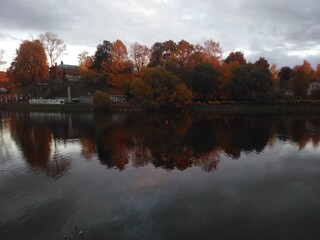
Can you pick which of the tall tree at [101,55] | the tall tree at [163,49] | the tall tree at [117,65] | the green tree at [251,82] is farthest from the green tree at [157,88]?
the tall tree at [101,55]

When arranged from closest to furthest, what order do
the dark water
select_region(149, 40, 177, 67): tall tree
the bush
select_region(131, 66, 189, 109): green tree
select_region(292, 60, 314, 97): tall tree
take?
1. the dark water
2. select_region(131, 66, 189, 109): green tree
3. the bush
4. select_region(292, 60, 314, 97): tall tree
5. select_region(149, 40, 177, 67): tall tree

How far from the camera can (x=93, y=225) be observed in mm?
14492

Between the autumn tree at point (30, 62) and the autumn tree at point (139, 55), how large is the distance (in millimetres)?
30720

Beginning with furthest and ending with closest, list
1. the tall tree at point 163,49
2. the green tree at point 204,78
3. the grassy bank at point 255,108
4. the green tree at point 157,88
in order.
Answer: the tall tree at point 163,49
the grassy bank at point 255,108
the green tree at point 204,78
the green tree at point 157,88

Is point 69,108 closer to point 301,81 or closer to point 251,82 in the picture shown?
point 251,82

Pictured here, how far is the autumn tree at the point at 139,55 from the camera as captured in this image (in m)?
95.9

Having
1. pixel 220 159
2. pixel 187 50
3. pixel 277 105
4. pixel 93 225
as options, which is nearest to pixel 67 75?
pixel 187 50

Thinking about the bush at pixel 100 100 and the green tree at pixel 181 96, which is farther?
the bush at pixel 100 100

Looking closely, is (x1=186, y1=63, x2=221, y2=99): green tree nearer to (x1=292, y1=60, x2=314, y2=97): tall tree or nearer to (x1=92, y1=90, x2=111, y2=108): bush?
(x1=92, y1=90, x2=111, y2=108): bush

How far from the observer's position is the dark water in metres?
14.2

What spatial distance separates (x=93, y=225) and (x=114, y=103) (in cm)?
7222

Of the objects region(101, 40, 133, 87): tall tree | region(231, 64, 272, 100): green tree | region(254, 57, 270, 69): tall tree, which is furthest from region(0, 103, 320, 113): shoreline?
region(254, 57, 270, 69): tall tree

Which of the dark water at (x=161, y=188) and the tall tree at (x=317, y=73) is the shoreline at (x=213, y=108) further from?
the dark water at (x=161, y=188)

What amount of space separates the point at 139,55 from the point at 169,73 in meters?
23.3
